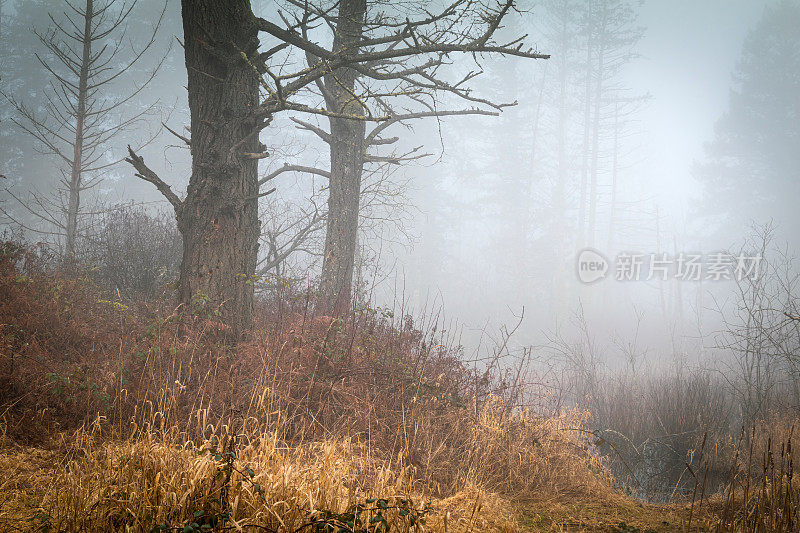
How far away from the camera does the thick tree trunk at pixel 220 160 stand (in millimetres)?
4824

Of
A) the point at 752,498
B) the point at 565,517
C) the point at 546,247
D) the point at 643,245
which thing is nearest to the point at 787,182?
the point at 643,245

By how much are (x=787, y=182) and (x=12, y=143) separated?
40.2 m

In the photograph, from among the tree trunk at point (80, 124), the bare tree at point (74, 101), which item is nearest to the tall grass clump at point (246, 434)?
the tree trunk at point (80, 124)

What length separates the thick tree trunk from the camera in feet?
15.8

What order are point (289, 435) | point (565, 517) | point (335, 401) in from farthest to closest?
1. point (335, 401)
2. point (289, 435)
3. point (565, 517)

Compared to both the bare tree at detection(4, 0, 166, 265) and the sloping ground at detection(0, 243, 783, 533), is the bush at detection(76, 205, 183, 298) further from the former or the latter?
the sloping ground at detection(0, 243, 783, 533)

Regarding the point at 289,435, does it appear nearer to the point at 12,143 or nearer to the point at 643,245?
the point at 12,143

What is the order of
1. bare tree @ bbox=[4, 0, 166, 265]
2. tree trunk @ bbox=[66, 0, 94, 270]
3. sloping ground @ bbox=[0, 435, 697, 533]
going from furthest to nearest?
bare tree @ bbox=[4, 0, 166, 265]
tree trunk @ bbox=[66, 0, 94, 270]
sloping ground @ bbox=[0, 435, 697, 533]

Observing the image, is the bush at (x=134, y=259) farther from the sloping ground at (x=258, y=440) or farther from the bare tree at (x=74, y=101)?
the sloping ground at (x=258, y=440)

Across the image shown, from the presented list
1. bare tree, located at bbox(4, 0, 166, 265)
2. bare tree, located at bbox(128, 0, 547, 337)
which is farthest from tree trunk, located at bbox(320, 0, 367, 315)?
bare tree, located at bbox(4, 0, 166, 265)

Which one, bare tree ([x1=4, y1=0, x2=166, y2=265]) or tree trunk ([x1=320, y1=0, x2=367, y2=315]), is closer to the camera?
tree trunk ([x1=320, y1=0, x2=367, y2=315])

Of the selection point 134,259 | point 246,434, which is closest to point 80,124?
point 134,259

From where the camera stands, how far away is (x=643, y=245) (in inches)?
1211

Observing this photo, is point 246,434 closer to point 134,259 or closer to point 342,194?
point 342,194
